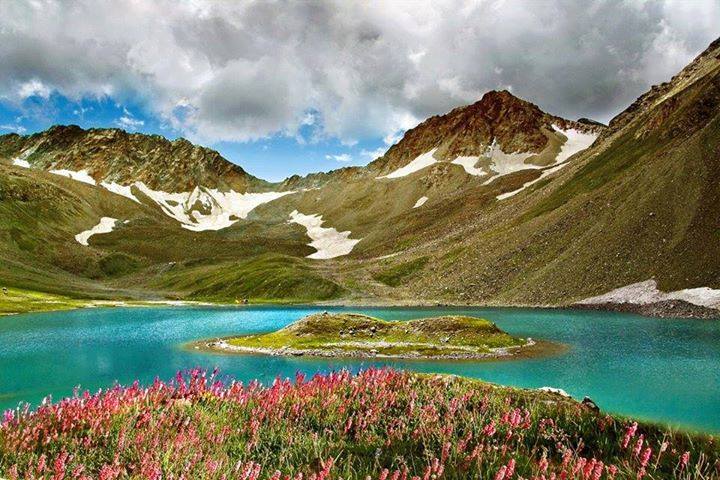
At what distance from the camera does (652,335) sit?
2596 inches

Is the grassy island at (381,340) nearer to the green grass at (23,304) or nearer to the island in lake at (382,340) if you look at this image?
the island in lake at (382,340)

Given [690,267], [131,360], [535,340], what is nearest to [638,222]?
[690,267]

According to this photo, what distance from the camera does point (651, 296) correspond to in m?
99.6

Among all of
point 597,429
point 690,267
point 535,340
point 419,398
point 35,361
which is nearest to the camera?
point 597,429

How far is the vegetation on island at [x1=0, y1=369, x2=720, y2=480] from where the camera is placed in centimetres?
779

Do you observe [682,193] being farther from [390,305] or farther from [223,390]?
[223,390]

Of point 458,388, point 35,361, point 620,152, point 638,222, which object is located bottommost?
point 35,361

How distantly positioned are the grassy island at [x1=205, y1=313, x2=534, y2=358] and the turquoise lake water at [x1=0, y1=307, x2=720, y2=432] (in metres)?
4.14

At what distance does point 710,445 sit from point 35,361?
6051 centimetres

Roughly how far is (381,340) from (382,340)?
11cm

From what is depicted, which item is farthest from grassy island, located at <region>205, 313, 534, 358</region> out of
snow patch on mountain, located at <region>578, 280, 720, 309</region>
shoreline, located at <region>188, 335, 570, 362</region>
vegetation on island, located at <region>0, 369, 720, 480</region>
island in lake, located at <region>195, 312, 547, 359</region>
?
snow patch on mountain, located at <region>578, 280, 720, 309</region>

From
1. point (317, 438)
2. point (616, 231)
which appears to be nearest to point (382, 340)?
point (317, 438)

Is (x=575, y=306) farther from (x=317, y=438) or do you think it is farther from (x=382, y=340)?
(x=317, y=438)

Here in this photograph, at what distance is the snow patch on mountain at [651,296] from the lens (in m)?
89.0
